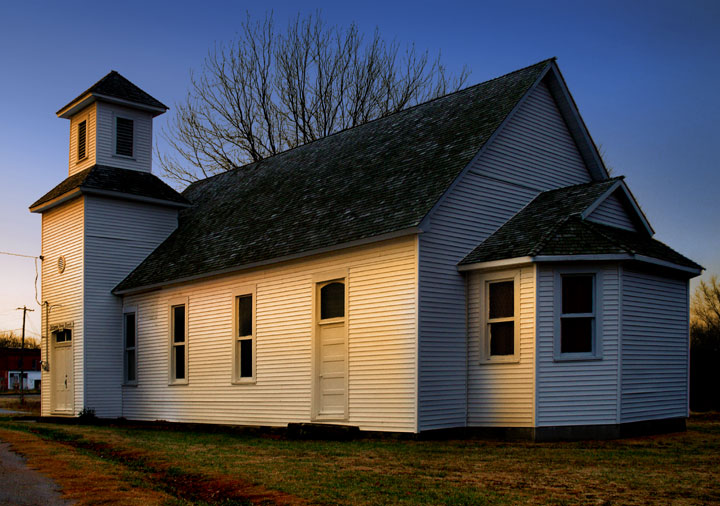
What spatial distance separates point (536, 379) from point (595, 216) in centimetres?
407

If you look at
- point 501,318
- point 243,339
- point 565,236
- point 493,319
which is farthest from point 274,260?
point 565,236

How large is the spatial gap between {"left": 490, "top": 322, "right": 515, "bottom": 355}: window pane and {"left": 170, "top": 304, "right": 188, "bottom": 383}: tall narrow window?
1003 centimetres

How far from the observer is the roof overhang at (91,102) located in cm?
2614

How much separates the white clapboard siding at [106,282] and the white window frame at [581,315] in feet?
48.1

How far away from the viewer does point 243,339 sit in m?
20.2

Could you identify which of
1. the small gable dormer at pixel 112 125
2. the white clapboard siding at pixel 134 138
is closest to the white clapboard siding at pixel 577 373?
the white clapboard siding at pixel 134 138

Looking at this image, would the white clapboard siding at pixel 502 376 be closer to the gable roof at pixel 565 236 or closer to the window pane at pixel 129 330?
the gable roof at pixel 565 236

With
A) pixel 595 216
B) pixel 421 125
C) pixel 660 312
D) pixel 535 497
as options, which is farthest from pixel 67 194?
pixel 535 497

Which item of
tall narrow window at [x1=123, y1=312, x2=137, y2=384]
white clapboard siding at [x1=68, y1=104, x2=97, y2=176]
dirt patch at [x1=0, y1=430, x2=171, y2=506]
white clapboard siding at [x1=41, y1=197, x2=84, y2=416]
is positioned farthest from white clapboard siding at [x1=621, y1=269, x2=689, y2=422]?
white clapboard siding at [x1=68, y1=104, x2=97, y2=176]

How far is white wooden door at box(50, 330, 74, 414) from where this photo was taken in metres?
24.8

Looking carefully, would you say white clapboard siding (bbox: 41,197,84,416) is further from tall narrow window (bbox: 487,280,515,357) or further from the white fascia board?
tall narrow window (bbox: 487,280,515,357)

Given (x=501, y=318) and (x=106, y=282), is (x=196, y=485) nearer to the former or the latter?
(x=501, y=318)

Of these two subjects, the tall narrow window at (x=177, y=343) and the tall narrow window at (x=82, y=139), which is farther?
the tall narrow window at (x=82, y=139)

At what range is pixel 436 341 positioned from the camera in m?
15.8
